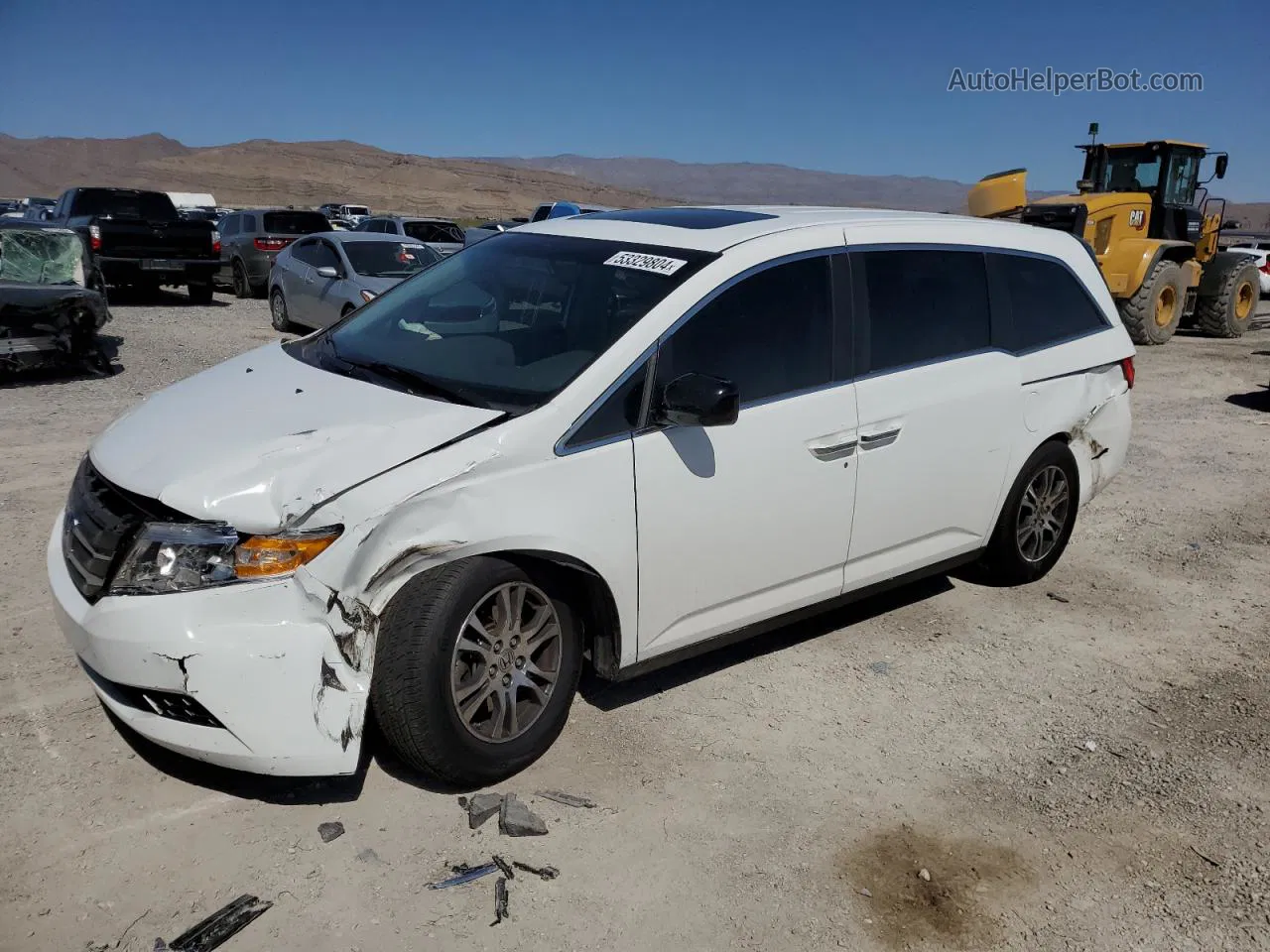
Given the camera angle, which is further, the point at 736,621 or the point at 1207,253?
the point at 1207,253

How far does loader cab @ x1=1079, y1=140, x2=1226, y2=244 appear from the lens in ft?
52.4

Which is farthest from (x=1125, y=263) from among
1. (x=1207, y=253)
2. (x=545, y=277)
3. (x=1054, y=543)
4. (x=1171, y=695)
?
(x=545, y=277)

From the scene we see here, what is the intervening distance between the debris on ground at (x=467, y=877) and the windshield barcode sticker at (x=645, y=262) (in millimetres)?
2141

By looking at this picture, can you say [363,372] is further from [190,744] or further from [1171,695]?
[1171,695]

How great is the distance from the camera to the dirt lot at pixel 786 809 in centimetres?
287

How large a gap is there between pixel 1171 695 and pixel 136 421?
14.3 ft

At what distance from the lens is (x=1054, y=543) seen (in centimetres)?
546

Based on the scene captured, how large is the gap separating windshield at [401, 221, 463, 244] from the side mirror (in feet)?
60.3

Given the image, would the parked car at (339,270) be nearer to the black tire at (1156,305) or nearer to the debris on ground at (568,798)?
the debris on ground at (568,798)

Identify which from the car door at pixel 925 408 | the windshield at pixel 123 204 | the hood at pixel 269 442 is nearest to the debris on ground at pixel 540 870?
the hood at pixel 269 442

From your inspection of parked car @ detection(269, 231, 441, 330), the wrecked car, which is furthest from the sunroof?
parked car @ detection(269, 231, 441, 330)

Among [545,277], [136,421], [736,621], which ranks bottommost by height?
[736,621]

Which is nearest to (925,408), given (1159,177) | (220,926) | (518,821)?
(518,821)

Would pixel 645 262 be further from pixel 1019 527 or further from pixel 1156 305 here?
pixel 1156 305
